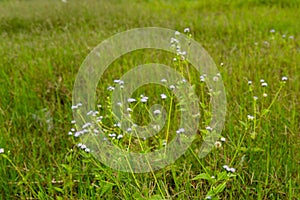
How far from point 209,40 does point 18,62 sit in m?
1.96

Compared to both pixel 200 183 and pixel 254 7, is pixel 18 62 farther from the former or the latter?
→ pixel 254 7

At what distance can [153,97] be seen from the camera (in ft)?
9.56

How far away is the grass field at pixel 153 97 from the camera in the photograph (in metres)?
1.92

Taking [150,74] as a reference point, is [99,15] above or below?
above

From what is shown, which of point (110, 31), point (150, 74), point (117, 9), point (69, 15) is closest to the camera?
point (150, 74)

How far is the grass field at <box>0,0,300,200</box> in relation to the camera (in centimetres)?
192

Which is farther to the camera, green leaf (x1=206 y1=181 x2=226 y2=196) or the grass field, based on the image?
the grass field

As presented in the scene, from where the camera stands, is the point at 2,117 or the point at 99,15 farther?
the point at 99,15

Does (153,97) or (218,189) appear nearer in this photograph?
(218,189)

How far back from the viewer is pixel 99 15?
5.43 metres

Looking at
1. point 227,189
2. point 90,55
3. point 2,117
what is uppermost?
point 90,55

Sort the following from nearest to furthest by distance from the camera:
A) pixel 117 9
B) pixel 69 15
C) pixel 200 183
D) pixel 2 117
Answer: pixel 200 183 → pixel 2 117 → pixel 69 15 → pixel 117 9

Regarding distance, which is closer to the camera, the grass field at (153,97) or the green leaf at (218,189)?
the green leaf at (218,189)

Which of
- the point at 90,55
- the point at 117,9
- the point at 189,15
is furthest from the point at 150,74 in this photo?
the point at 117,9
